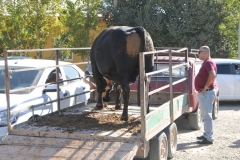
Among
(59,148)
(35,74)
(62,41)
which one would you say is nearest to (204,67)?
(35,74)

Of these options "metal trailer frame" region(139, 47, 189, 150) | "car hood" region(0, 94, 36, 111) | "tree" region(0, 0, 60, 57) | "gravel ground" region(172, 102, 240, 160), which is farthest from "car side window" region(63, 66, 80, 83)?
"tree" region(0, 0, 60, 57)

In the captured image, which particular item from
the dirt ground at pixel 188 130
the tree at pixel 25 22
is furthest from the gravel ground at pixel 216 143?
the tree at pixel 25 22

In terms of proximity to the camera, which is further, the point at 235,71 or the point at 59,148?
the point at 235,71

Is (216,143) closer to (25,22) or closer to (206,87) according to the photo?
(206,87)

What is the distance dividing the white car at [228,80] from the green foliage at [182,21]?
591 cm

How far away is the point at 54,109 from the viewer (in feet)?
25.5

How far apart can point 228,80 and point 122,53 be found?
373 inches

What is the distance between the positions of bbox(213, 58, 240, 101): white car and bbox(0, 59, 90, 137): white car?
7108 mm

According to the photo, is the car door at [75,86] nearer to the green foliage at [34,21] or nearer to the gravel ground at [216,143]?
the gravel ground at [216,143]

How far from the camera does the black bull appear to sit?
6266 mm

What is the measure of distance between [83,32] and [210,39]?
674cm

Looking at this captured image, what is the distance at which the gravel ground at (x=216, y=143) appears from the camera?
773 cm

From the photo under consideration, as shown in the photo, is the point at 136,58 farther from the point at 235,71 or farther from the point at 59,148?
the point at 235,71

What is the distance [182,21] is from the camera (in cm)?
2114
